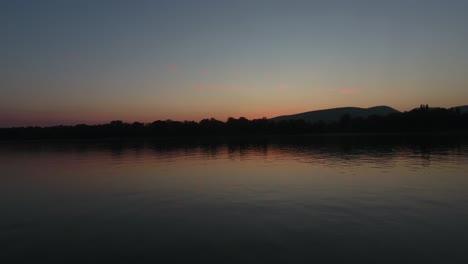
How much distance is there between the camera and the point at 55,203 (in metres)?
22.5

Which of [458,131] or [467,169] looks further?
[458,131]

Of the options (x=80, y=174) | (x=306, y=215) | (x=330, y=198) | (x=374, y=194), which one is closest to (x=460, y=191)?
(x=374, y=194)

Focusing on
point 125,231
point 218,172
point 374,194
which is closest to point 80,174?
point 218,172

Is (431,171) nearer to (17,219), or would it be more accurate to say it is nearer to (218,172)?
(218,172)

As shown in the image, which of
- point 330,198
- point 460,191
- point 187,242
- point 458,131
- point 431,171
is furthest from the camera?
point 458,131

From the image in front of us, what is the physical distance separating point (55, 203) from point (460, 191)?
28421 mm

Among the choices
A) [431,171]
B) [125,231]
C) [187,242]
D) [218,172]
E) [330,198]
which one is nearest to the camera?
[187,242]

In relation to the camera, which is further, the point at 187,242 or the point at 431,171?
the point at 431,171

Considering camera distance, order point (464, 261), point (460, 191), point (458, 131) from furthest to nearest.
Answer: point (458, 131), point (460, 191), point (464, 261)

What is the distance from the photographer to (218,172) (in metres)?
37.7

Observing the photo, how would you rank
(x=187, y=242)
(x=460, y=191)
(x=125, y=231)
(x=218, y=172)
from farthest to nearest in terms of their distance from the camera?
(x=218, y=172) < (x=460, y=191) < (x=125, y=231) < (x=187, y=242)

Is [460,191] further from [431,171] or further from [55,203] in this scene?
[55,203]

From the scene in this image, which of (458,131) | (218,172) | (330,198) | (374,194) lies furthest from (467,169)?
(458,131)

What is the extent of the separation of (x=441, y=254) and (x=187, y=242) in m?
9.66
